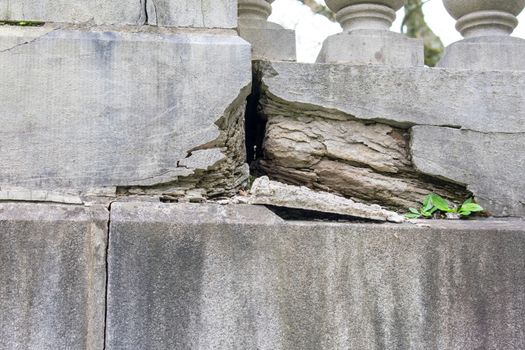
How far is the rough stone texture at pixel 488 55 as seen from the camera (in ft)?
9.33

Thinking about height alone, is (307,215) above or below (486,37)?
below

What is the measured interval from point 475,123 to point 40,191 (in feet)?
5.80

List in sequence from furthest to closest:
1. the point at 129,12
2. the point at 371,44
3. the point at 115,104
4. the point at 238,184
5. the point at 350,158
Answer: the point at 371,44 < the point at 350,158 < the point at 238,184 < the point at 129,12 < the point at 115,104

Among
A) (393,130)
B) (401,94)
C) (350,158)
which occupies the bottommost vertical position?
(350,158)

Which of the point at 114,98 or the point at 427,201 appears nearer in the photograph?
the point at 114,98

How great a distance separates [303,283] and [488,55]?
4.97ft

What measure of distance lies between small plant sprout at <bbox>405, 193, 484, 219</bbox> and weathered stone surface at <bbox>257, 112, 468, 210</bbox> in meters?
0.05

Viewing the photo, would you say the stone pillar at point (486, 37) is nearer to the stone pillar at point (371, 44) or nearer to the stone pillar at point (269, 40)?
the stone pillar at point (371, 44)

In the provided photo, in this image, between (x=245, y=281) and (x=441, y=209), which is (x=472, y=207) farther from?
(x=245, y=281)

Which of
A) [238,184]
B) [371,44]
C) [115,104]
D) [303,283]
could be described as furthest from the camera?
[371,44]

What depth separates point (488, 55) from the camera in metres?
2.85

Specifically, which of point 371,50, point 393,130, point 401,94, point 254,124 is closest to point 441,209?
point 393,130

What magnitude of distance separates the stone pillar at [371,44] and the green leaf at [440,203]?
623 mm

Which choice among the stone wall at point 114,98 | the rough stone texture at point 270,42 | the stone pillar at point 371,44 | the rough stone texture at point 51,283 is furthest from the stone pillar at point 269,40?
the rough stone texture at point 51,283
